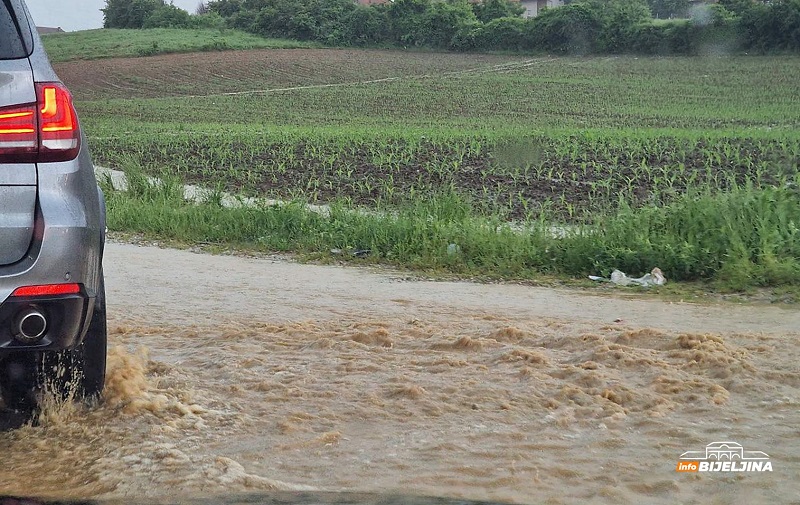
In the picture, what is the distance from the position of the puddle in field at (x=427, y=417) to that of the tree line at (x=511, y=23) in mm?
42238

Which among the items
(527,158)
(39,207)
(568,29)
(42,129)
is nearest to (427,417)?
(39,207)

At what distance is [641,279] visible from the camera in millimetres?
8219

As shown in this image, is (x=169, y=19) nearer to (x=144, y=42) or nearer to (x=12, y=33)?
(x=144, y=42)

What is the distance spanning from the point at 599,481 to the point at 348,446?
1.02 metres

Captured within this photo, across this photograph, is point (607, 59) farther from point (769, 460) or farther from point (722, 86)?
point (769, 460)

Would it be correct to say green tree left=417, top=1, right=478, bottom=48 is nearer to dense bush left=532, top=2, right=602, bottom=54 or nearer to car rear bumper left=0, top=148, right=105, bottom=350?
dense bush left=532, top=2, right=602, bottom=54

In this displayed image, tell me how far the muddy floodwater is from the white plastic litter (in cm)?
93

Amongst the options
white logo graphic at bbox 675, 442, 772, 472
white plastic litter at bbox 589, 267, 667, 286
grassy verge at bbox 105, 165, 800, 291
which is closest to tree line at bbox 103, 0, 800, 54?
grassy verge at bbox 105, 165, 800, 291

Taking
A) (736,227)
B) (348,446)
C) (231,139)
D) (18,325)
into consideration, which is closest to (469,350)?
(348,446)

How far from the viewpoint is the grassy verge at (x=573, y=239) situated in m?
8.24

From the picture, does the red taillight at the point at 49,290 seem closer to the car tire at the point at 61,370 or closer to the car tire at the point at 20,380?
the car tire at the point at 61,370

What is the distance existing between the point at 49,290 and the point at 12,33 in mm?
950

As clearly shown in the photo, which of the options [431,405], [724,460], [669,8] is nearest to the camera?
[724,460]

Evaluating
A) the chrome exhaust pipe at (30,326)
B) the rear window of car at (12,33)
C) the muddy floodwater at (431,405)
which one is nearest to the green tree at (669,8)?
the muddy floodwater at (431,405)
